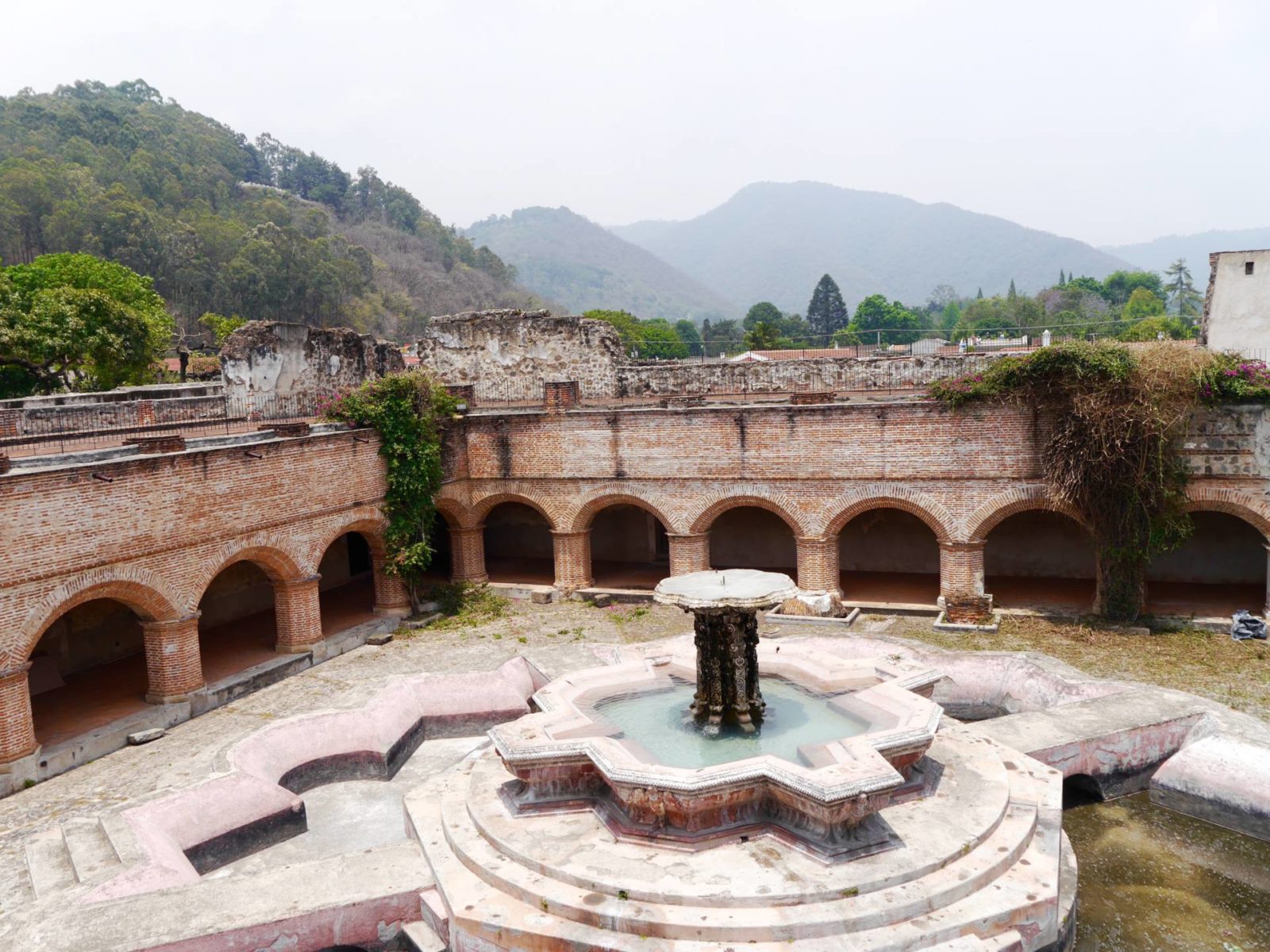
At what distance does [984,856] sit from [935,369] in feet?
50.3

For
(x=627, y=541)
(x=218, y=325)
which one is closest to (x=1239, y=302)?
(x=627, y=541)

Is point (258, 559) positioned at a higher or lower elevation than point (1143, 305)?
lower

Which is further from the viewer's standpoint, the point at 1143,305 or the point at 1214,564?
the point at 1143,305

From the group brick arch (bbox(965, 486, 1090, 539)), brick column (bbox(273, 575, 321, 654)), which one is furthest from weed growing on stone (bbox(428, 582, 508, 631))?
brick arch (bbox(965, 486, 1090, 539))

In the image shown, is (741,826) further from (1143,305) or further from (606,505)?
(1143,305)

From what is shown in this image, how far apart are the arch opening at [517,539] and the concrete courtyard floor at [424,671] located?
3.81m

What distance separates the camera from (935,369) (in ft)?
69.1

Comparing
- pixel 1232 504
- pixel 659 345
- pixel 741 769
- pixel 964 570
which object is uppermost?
pixel 659 345

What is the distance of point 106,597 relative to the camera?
12.3 metres

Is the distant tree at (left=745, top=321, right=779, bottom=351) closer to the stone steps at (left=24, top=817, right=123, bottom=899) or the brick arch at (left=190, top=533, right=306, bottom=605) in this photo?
the brick arch at (left=190, top=533, right=306, bottom=605)

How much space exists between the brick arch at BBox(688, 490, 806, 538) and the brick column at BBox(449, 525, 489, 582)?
15.5 feet

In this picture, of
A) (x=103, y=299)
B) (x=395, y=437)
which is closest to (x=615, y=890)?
(x=395, y=437)

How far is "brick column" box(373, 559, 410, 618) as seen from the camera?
17594 millimetres

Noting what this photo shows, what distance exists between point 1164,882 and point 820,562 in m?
8.99
